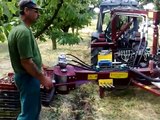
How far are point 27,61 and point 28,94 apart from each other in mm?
468

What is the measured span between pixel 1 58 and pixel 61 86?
596 cm

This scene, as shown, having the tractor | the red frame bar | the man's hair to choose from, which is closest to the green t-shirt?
the man's hair

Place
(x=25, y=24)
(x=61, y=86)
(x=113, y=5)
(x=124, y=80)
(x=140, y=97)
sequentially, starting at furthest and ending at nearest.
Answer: (x=113, y=5) < (x=140, y=97) < (x=124, y=80) < (x=61, y=86) < (x=25, y=24)

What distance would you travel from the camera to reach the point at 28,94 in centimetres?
366

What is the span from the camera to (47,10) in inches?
233

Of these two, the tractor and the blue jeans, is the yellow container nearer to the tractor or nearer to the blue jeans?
the tractor

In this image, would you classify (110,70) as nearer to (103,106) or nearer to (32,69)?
(103,106)

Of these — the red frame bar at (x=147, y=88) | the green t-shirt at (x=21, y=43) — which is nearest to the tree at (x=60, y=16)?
the red frame bar at (x=147, y=88)

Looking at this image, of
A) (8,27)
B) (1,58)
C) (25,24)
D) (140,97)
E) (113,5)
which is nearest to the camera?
(8,27)

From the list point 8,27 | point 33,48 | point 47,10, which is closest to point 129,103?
point 47,10

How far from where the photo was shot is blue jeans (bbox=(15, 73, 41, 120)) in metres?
3.64

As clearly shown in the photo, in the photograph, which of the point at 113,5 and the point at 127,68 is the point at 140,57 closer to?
the point at 127,68

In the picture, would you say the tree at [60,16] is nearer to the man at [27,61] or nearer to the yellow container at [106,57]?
the yellow container at [106,57]

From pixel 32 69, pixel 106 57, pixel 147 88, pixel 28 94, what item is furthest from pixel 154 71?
pixel 32 69
